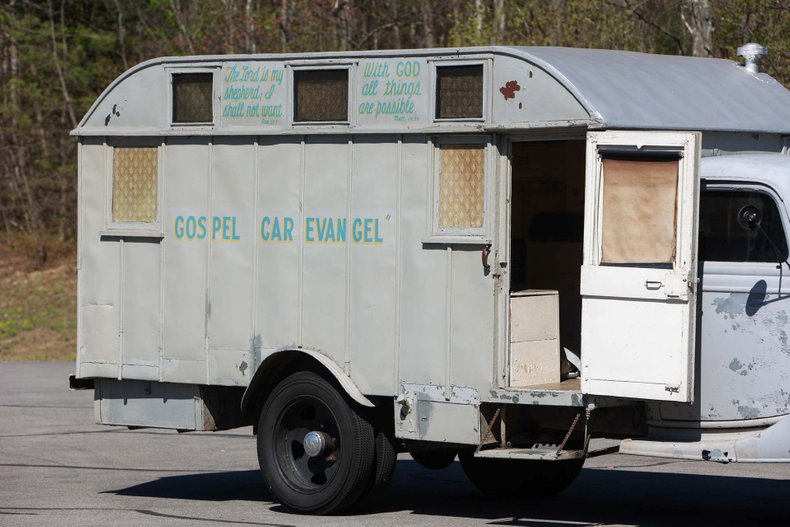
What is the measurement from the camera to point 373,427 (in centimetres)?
1015

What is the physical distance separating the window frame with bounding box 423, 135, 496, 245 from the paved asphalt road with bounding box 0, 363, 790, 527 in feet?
6.16

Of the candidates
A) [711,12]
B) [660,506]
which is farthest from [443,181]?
[711,12]

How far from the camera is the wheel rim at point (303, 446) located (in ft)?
33.9

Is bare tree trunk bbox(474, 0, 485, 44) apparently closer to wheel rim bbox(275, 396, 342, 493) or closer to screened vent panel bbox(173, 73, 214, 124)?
screened vent panel bbox(173, 73, 214, 124)

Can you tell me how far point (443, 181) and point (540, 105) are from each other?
0.89m

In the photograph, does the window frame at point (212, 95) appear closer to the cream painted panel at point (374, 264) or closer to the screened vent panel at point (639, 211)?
the cream painted panel at point (374, 264)

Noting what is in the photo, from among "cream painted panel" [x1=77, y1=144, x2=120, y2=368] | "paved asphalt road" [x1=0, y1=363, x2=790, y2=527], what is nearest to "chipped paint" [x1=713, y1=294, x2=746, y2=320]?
"paved asphalt road" [x1=0, y1=363, x2=790, y2=527]

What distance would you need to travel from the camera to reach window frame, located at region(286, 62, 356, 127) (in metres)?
10.2

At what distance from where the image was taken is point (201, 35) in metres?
30.7

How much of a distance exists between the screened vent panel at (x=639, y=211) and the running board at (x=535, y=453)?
3.97 ft

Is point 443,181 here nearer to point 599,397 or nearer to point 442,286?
point 442,286

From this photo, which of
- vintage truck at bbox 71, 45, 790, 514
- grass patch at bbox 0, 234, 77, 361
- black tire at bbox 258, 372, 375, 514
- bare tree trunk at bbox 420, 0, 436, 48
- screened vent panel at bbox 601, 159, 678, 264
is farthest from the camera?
bare tree trunk at bbox 420, 0, 436, 48

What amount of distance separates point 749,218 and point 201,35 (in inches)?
905

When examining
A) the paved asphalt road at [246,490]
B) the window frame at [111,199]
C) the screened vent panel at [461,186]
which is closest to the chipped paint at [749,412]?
the paved asphalt road at [246,490]
